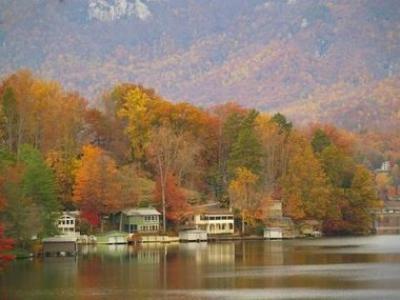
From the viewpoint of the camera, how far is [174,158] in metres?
114

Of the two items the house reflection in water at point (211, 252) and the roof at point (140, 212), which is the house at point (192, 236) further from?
the house reflection in water at point (211, 252)

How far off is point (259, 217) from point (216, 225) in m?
4.58

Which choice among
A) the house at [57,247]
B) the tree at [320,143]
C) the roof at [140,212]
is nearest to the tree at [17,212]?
the house at [57,247]

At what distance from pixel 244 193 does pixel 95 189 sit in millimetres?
17167

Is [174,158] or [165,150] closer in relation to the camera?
[165,150]

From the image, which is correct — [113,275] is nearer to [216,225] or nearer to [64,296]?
[64,296]

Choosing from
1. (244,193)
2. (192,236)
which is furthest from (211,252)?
(244,193)

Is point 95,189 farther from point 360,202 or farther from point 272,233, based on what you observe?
point 360,202

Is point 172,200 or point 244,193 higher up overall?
point 244,193

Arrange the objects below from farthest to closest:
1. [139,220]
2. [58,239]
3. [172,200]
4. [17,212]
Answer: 1. [172,200]
2. [139,220]
3. [58,239]
4. [17,212]

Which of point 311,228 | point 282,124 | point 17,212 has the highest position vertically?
point 282,124

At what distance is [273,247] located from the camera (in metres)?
93.3

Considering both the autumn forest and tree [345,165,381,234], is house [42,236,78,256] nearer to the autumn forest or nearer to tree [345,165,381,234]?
the autumn forest

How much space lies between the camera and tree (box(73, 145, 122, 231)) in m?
103
